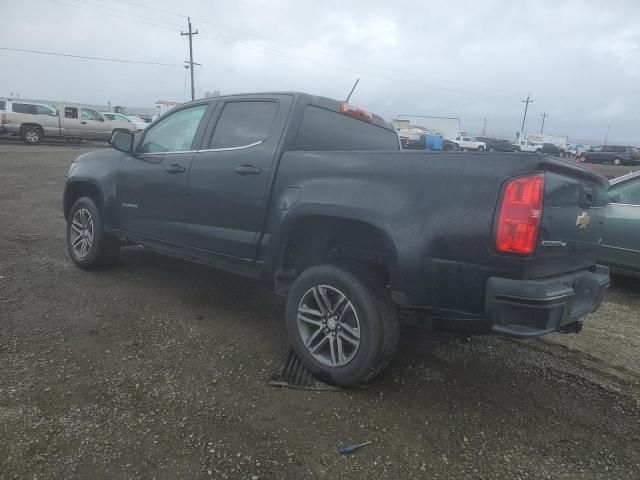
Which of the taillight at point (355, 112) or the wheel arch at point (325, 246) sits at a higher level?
the taillight at point (355, 112)

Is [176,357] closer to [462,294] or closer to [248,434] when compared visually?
[248,434]

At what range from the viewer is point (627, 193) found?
5.34 meters

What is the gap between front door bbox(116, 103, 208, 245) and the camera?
408cm

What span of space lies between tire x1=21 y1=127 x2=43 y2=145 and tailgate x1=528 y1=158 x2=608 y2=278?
2283 centimetres

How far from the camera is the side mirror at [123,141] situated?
4602 millimetres

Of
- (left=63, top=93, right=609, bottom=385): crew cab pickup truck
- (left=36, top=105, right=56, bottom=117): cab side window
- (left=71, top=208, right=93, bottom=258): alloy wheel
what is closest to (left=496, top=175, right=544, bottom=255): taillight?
(left=63, top=93, right=609, bottom=385): crew cab pickup truck

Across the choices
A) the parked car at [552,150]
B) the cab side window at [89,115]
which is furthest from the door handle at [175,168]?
the cab side window at [89,115]

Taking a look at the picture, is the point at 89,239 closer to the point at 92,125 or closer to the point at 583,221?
the point at 583,221

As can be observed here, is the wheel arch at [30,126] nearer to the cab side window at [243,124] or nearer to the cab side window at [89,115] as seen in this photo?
the cab side window at [89,115]

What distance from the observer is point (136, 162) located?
15.0ft

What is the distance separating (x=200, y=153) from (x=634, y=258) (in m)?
4.50

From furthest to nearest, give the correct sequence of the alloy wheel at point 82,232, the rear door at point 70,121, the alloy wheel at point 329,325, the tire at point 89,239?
the rear door at point 70,121, the alloy wheel at point 82,232, the tire at point 89,239, the alloy wheel at point 329,325

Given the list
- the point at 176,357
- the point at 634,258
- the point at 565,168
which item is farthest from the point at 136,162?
the point at 634,258

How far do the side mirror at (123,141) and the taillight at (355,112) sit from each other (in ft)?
6.94
